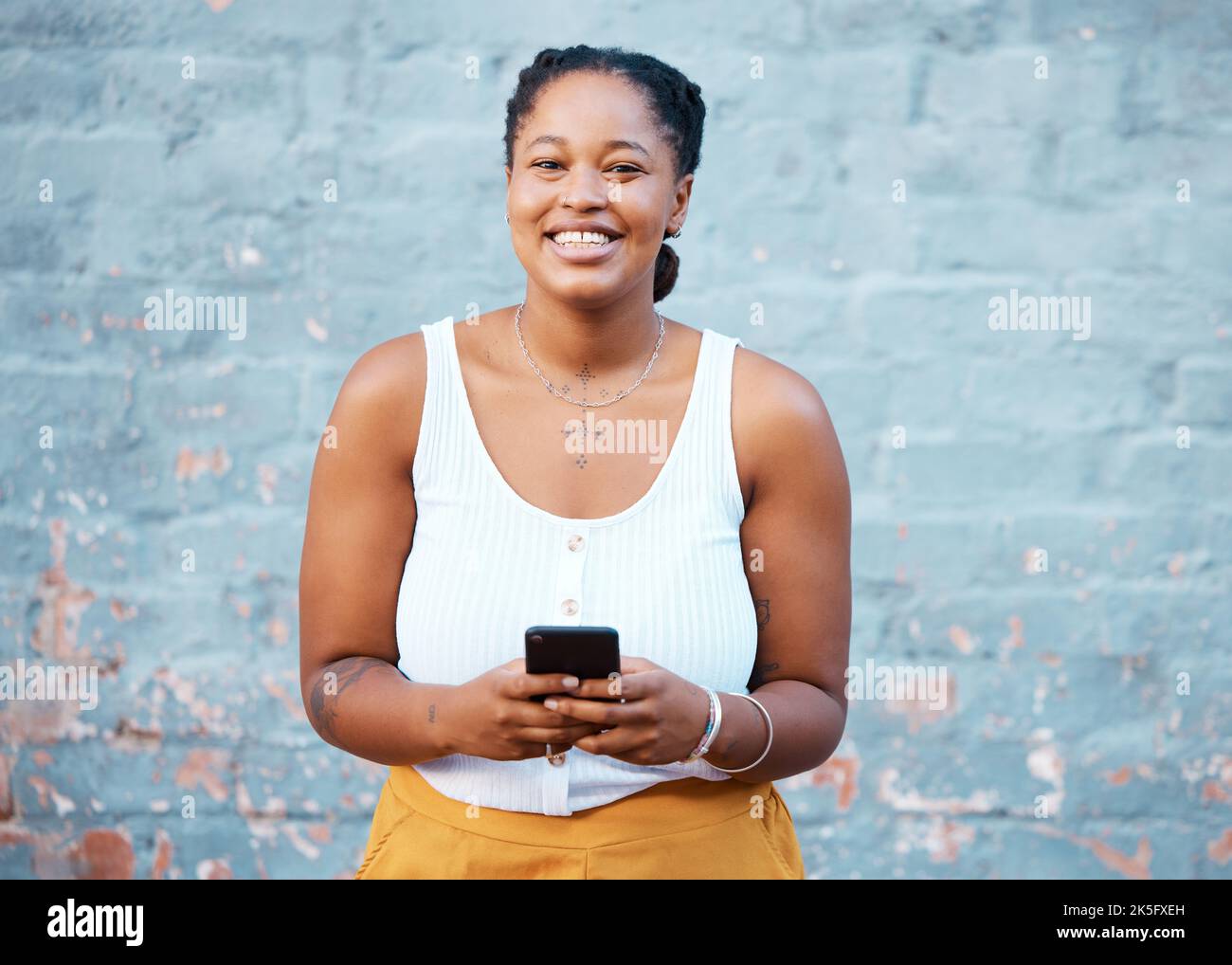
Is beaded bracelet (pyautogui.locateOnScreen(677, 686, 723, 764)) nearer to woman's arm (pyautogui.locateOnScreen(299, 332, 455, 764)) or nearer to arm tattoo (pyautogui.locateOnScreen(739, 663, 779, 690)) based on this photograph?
arm tattoo (pyautogui.locateOnScreen(739, 663, 779, 690))

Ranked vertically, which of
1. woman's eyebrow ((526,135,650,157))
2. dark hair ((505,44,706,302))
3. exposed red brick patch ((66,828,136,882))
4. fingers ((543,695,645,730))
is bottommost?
exposed red brick patch ((66,828,136,882))

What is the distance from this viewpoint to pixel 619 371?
6.32 feet

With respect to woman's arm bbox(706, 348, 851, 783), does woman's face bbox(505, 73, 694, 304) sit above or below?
above

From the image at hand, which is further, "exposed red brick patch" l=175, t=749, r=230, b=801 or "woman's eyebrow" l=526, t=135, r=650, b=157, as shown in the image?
"exposed red brick patch" l=175, t=749, r=230, b=801

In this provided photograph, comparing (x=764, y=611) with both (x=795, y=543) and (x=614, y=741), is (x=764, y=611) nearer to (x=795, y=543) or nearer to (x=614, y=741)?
(x=795, y=543)

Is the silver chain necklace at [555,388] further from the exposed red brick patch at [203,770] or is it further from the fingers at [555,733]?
the exposed red brick patch at [203,770]

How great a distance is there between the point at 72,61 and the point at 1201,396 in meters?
2.63

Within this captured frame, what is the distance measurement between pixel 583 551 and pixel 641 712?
0.86 ft

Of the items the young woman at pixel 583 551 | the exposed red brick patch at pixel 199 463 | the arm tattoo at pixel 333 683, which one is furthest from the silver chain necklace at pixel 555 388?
the exposed red brick patch at pixel 199 463

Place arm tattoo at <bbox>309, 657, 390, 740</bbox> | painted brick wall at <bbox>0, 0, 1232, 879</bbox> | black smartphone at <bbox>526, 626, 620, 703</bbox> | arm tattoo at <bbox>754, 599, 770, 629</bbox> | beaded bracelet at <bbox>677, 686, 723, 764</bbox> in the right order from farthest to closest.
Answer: painted brick wall at <bbox>0, 0, 1232, 879</bbox>, arm tattoo at <bbox>754, 599, 770, 629</bbox>, arm tattoo at <bbox>309, 657, 390, 740</bbox>, beaded bracelet at <bbox>677, 686, 723, 764</bbox>, black smartphone at <bbox>526, 626, 620, 703</bbox>

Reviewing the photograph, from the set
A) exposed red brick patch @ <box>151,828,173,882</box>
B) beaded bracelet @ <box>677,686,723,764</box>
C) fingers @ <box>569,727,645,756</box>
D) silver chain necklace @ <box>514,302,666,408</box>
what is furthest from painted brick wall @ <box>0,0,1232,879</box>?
fingers @ <box>569,727,645,756</box>

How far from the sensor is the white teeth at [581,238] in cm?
178

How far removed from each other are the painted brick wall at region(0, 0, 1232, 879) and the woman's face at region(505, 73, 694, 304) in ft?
3.14

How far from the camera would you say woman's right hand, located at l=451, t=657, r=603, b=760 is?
1.55m
